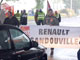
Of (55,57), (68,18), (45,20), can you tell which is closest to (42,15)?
(45,20)

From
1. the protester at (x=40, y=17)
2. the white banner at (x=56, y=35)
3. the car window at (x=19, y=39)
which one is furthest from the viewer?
the protester at (x=40, y=17)

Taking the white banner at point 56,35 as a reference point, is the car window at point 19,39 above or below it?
above

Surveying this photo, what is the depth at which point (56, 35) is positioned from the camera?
1001cm

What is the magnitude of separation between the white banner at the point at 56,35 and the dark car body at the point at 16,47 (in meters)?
4.54

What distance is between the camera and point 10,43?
4816mm

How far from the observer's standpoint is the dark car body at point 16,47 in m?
4.71

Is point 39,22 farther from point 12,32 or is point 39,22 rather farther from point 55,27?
point 12,32

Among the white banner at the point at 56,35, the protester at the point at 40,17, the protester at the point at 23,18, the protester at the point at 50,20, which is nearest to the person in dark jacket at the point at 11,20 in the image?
the protester at the point at 23,18

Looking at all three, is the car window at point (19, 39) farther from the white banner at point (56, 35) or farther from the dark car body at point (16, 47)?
the white banner at point (56, 35)

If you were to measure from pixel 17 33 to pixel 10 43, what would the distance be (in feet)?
1.73

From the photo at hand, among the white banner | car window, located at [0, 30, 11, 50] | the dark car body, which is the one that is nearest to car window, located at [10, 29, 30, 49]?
the dark car body

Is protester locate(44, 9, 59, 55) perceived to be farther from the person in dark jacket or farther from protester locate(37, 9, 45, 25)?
the person in dark jacket

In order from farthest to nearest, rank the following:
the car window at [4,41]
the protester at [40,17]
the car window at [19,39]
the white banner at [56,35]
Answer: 1. the protester at [40,17]
2. the white banner at [56,35]
3. the car window at [19,39]
4. the car window at [4,41]

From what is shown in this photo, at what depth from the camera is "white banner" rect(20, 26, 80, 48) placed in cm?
998
